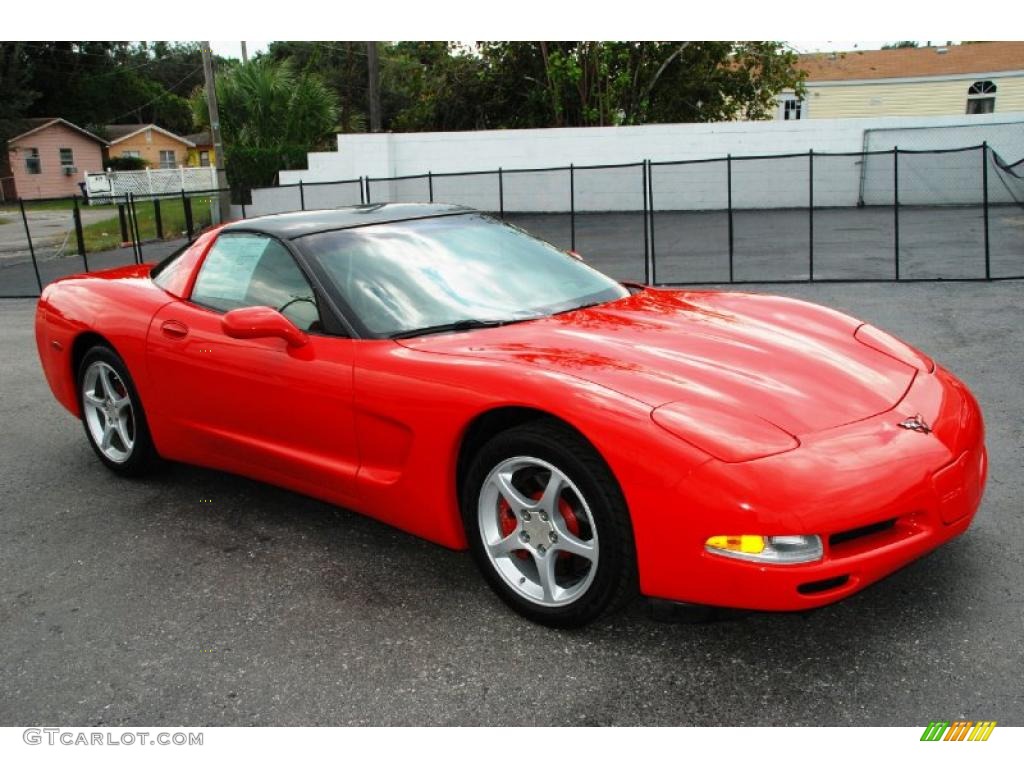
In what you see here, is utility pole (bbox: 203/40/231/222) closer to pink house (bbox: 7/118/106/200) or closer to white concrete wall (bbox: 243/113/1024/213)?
white concrete wall (bbox: 243/113/1024/213)

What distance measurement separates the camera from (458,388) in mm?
3508

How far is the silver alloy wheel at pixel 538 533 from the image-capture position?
326 centimetres

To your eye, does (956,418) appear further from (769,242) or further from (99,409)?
(769,242)

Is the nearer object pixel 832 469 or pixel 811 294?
pixel 832 469

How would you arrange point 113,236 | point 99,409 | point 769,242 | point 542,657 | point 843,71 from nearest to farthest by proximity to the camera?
1. point 542,657
2. point 99,409
3. point 769,242
4. point 113,236
5. point 843,71

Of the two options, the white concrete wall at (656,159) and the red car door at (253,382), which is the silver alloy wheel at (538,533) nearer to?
the red car door at (253,382)

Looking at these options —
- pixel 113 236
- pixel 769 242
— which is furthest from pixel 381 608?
pixel 113 236

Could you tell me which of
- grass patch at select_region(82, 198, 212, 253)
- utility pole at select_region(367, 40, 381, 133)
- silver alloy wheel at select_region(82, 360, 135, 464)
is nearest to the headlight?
silver alloy wheel at select_region(82, 360, 135, 464)

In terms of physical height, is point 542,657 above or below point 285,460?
below

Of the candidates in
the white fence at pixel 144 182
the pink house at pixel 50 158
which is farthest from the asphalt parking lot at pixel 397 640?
the pink house at pixel 50 158

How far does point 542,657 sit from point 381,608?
2.38ft

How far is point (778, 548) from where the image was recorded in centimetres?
287

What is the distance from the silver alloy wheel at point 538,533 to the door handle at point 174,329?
197cm

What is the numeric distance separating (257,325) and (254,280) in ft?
2.17
